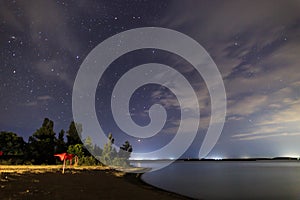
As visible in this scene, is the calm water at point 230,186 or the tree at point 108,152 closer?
the calm water at point 230,186

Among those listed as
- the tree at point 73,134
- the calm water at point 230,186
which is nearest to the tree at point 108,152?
the tree at point 73,134

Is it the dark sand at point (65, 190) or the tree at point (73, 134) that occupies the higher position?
the tree at point (73, 134)

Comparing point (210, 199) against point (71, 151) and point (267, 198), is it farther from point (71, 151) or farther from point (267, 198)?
point (71, 151)

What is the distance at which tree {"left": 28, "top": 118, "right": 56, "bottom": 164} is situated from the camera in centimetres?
6150

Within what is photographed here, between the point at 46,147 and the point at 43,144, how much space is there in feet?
3.40

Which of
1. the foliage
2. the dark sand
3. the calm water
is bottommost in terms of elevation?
the calm water

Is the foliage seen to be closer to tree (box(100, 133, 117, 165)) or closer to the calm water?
tree (box(100, 133, 117, 165))

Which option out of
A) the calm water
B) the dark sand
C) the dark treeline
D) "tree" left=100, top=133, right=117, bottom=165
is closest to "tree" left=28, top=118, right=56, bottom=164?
the dark treeline

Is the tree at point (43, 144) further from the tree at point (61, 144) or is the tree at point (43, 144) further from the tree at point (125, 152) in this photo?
the tree at point (125, 152)

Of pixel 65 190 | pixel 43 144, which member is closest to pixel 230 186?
pixel 65 190

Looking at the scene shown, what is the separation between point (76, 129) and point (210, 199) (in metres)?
50.0

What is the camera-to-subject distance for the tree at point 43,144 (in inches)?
2421

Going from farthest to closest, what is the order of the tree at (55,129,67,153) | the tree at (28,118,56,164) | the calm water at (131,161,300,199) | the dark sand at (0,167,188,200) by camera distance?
1. the tree at (55,129,67,153)
2. the tree at (28,118,56,164)
3. the calm water at (131,161,300,199)
4. the dark sand at (0,167,188,200)

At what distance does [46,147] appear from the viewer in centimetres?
6225
